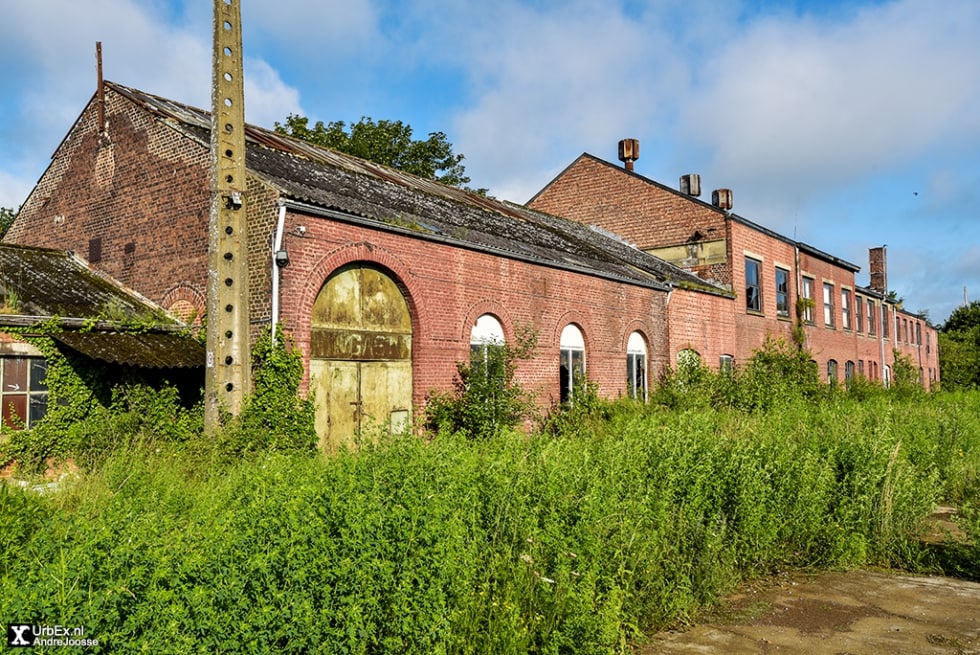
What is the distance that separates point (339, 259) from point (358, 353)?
1649 mm

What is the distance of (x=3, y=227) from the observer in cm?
2858

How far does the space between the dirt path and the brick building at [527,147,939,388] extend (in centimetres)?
1367

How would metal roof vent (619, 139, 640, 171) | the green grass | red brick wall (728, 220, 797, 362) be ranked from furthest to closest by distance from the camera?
1. metal roof vent (619, 139, 640, 171)
2. red brick wall (728, 220, 797, 362)
3. the green grass

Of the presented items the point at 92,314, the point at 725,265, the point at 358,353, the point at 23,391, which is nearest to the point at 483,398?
the point at 358,353

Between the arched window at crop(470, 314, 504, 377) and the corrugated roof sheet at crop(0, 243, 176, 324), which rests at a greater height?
the corrugated roof sheet at crop(0, 243, 176, 324)

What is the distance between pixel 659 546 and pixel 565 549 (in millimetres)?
1457

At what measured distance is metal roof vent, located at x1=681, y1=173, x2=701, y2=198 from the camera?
94.4ft

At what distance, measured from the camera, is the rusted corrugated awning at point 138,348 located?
10.9 m

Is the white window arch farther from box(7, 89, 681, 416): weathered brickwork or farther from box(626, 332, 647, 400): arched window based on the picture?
box(626, 332, 647, 400): arched window

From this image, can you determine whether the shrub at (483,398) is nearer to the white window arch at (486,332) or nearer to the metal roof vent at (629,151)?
the white window arch at (486,332)

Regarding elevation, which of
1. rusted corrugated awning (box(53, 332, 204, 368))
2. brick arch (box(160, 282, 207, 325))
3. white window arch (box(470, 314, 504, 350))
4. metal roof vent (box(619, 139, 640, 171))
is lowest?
rusted corrugated awning (box(53, 332, 204, 368))

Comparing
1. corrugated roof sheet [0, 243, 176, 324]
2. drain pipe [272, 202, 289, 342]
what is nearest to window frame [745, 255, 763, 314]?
drain pipe [272, 202, 289, 342]

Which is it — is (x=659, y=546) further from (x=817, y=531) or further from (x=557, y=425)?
(x=557, y=425)

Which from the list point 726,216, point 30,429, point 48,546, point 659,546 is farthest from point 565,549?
point 726,216
